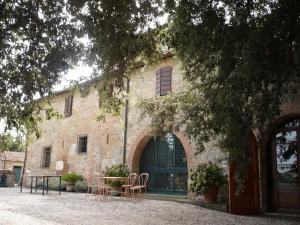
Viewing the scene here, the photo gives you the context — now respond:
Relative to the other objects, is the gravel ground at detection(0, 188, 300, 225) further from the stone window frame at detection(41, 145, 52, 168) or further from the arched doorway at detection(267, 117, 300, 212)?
the stone window frame at detection(41, 145, 52, 168)

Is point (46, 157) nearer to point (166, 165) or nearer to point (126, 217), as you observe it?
point (166, 165)

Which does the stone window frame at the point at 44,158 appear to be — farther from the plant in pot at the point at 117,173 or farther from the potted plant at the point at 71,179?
the plant in pot at the point at 117,173

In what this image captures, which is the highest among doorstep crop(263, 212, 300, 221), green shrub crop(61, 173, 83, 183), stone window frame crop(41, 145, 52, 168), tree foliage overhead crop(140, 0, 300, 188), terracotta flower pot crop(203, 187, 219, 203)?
tree foliage overhead crop(140, 0, 300, 188)

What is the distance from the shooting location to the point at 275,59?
5457mm

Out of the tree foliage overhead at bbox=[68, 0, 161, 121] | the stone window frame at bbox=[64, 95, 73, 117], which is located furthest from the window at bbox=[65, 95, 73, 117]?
the tree foliage overhead at bbox=[68, 0, 161, 121]

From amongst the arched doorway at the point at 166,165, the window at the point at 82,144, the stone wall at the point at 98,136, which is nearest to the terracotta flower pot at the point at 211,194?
the stone wall at the point at 98,136

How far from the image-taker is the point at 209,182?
1041 cm

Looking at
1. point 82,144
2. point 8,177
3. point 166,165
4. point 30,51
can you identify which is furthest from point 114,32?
point 8,177

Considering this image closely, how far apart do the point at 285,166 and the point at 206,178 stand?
8.02ft

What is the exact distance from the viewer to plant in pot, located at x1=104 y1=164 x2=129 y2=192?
13.5 m

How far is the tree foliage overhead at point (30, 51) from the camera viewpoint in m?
5.84

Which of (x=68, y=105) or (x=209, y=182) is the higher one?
(x=68, y=105)

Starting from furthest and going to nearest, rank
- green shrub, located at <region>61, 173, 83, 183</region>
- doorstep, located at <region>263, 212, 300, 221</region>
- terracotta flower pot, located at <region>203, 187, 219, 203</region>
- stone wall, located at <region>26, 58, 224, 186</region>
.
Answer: green shrub, located at <region>61, 173, 83, 183</region>, stone wall, located at <region>26, 58, 224, 186</region>, terracotta flower pot, located at <region>203, 187, 219, 203</region>, doorstep, located at <region>263, 212, 300, 221</region>

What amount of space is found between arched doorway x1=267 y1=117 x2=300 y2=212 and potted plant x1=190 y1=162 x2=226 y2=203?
64.8 inches
